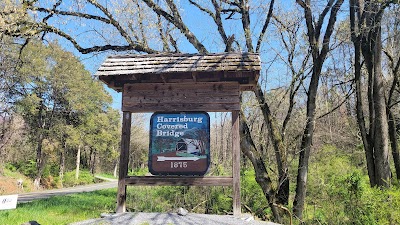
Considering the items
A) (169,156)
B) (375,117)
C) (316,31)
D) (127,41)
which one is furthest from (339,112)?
(169,156)

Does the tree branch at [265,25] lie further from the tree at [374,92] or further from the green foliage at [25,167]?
the green foliage at [25,167]

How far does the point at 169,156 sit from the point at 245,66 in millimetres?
2549

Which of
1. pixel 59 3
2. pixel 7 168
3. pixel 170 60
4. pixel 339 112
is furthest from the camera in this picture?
pixel 7 168

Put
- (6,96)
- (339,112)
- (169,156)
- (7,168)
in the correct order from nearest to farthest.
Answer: (169,156) → (339,112) → (6,96) → (7,168)

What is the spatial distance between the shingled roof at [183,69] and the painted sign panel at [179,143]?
2.78 feet

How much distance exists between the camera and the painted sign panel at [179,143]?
6.46m

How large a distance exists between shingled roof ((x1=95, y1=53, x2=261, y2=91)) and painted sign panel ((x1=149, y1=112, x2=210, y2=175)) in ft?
2.78

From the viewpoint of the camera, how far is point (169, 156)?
6535 millimetres

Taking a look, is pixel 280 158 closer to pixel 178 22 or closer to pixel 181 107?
pixel 181 107

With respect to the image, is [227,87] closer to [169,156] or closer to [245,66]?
[245,66]

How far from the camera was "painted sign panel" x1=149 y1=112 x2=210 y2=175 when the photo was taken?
6.46m

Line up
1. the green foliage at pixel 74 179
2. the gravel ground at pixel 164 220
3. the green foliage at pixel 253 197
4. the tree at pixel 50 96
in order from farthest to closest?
the green foliage at pixel 74 179
the tree at pixel 50 96
the green foliage at pixel 253 197
the gravel ground at pixel 164 220

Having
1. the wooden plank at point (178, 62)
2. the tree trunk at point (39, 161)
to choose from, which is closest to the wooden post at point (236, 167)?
the wooden plank at point (178, 62)

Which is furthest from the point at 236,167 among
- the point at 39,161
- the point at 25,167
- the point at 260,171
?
the point at 25,167
